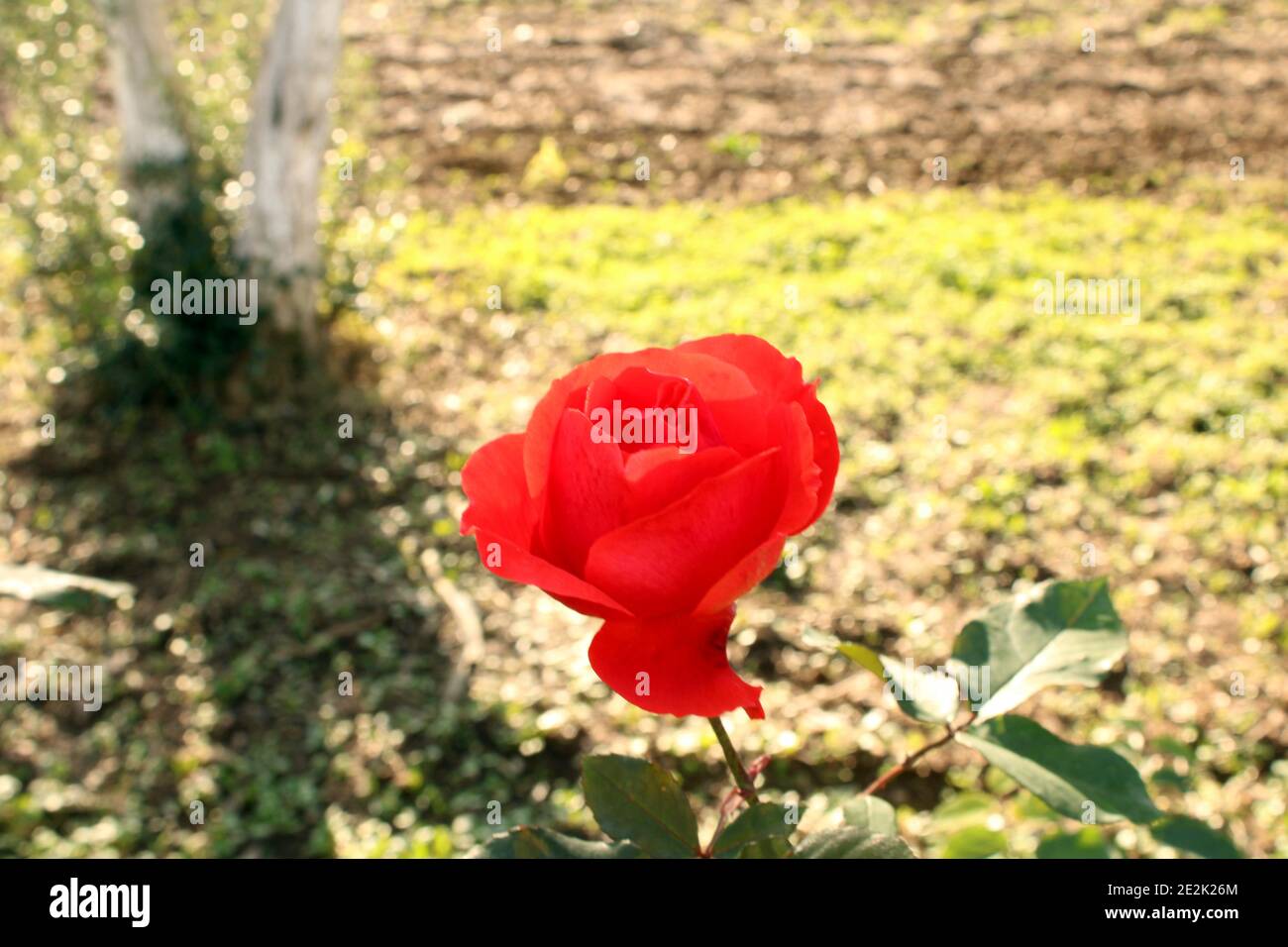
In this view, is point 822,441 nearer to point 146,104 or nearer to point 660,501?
point 660,501

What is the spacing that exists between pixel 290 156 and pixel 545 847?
3.83 metres

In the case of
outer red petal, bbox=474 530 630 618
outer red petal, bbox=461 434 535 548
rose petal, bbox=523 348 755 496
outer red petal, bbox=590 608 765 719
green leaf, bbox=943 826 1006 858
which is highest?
rose petal, bbox=523 348 755 496

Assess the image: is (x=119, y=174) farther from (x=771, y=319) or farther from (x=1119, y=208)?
(x=1119, y=208)

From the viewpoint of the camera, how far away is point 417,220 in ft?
18.4

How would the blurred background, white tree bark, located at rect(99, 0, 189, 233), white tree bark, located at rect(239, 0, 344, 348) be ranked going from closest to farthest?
the blurred background, white tree bark, located at rect(239, 0, 344, 348), white tree bark, located at rect(99, 0, 189, 233)

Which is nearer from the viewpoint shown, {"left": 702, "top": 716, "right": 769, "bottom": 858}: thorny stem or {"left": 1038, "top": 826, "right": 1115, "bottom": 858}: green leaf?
{"left": 702, "top": 716, "right": 769, "bottom": 858}: thorny stem

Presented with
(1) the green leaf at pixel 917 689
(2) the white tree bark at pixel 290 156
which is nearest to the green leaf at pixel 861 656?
(1) the green leaf at pixel 917 689

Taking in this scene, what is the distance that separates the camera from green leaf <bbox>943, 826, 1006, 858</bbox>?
0.93m

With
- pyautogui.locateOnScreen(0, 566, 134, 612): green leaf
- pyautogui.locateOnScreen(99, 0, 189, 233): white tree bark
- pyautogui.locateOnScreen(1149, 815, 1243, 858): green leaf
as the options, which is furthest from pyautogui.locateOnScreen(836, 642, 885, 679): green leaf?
pyautogui.locateOnScreen(99, 0, 189, 233): white tree bark

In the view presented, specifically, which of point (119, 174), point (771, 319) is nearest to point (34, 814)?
point (119, 174)

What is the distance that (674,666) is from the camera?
0.51 meters

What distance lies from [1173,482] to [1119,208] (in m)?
2.31

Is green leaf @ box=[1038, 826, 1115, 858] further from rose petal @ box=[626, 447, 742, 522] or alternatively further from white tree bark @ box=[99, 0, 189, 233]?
white tree bark @ box=[99, 0, 189, 233]

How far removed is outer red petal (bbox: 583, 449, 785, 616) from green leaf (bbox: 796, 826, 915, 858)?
0.48 feet
